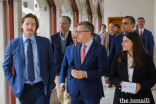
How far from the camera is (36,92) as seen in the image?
2.48 m

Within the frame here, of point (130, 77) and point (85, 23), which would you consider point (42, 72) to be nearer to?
point (85, 23)

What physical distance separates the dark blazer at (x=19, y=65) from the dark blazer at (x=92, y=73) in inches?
15.2

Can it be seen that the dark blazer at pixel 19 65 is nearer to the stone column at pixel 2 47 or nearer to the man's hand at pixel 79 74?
the man's hand at pixel 79 74

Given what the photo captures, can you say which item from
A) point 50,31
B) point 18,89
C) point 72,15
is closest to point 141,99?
point 18,89

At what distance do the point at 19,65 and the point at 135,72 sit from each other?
142cm

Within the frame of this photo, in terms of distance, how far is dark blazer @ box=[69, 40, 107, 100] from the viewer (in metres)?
2.53

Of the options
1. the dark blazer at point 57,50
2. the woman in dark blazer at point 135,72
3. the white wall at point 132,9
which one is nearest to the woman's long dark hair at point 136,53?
the woman in dark blazer at point 135,72

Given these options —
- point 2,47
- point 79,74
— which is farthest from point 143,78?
point 2,47

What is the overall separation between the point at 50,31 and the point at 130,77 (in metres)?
3.56

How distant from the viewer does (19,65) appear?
2.43m

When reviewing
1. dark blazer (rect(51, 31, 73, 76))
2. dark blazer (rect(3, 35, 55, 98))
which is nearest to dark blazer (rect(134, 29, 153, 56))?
dark blazer (rect(51, 31, 73, 76))

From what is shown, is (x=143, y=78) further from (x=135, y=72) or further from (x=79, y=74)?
(x=79, y=74)

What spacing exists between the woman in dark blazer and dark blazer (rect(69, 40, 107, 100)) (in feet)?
0.69

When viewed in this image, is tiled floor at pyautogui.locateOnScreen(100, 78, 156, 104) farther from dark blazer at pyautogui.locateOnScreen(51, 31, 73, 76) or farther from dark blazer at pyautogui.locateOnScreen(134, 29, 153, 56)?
dark blazer at pyautogui.locateOnScreen(51, 31, 73, 76)
